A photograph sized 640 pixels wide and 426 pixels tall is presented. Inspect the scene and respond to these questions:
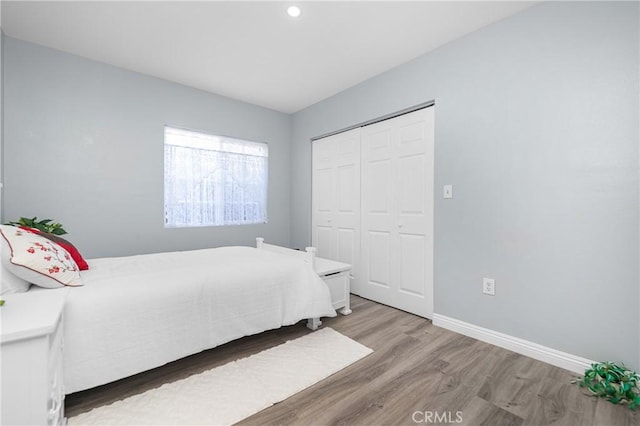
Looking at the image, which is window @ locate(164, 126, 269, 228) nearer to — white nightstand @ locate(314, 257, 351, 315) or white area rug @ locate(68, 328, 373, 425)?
white nightstand @ locate(314, 257, 351, 315)

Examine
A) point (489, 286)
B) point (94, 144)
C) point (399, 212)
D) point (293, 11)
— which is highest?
point (293, 11)

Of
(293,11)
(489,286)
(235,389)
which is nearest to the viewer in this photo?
(235,389)

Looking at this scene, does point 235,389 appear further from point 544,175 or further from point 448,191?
point 544,175

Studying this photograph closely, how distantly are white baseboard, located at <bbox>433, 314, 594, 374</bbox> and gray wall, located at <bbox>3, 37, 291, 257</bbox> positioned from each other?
2885 millimetres

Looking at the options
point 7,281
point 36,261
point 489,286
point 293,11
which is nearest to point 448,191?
point 489,286

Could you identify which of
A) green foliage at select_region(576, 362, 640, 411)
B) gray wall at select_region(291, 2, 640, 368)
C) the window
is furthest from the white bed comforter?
green foliage at select_region(576, 362, 640, 411)

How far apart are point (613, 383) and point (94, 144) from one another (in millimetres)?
4529

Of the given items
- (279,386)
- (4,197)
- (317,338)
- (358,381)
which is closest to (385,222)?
(317,338)

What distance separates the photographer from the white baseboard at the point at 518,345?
1836 mm

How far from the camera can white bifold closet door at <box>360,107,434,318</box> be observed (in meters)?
2.69

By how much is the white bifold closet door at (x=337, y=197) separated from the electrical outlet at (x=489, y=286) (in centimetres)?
144

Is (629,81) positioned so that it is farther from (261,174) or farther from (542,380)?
(261,174)

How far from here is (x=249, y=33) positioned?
2352 mm

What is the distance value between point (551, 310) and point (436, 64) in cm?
223
